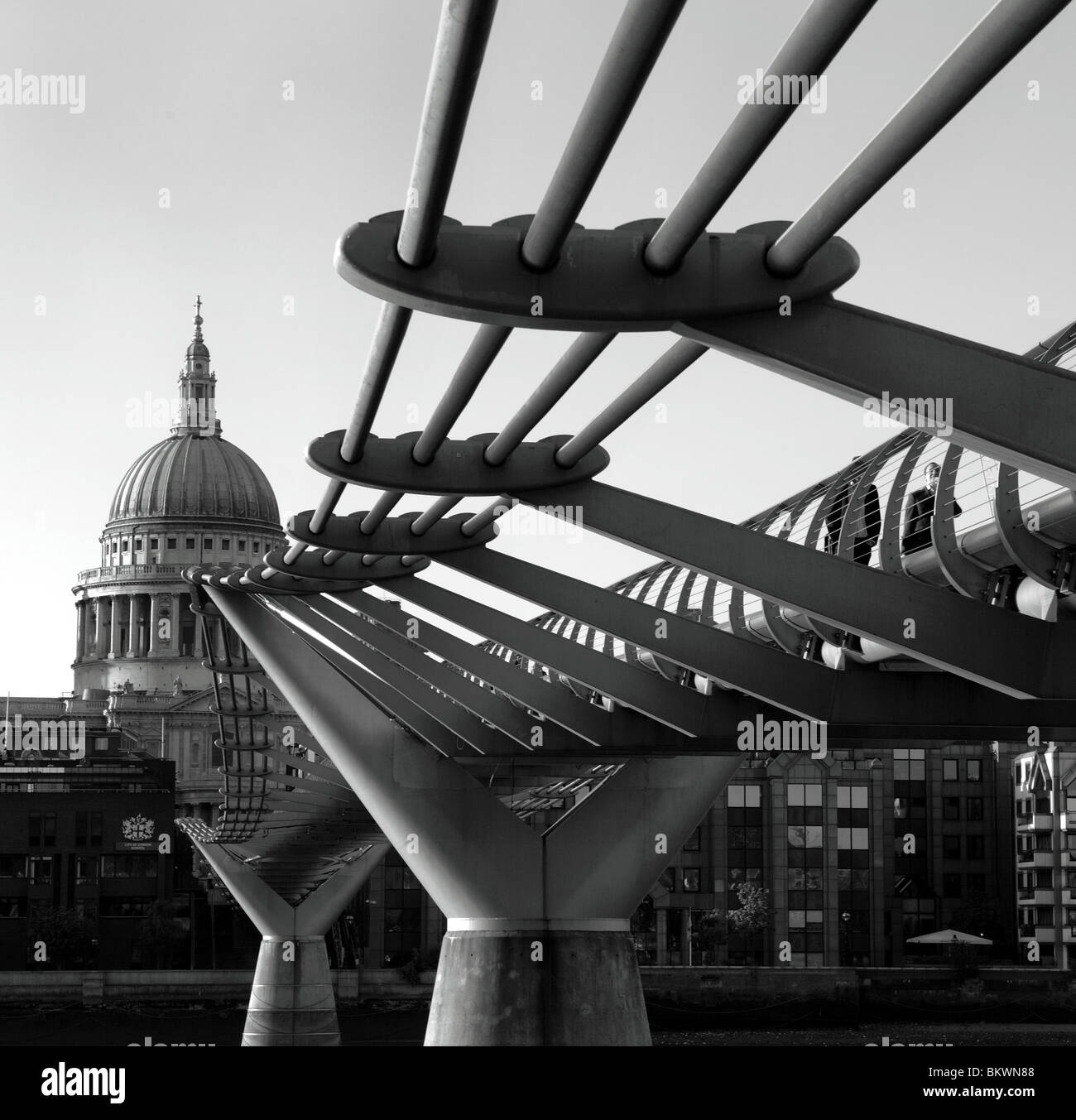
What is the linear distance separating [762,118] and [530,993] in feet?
68.7

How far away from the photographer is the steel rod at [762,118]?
22.8ft

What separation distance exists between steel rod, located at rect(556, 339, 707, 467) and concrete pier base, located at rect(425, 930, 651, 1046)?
13.7m

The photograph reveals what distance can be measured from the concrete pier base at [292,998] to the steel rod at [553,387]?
46.8 m

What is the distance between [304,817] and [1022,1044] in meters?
29.0

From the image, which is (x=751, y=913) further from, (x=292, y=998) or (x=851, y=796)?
(x=292, y=998)

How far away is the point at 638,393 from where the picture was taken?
40.0 ft

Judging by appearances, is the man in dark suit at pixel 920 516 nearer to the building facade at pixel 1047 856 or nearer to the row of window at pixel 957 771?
the building facade at pixel 1047 856

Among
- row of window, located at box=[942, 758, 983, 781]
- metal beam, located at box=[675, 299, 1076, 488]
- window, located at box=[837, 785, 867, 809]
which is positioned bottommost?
window, located at box=[837, 785, 867, 809]

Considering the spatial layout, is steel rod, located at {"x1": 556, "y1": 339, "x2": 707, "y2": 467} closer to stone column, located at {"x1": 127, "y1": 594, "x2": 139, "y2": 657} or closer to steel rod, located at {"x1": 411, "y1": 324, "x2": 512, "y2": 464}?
steel rod, located at {"x1": 411, "y1": 324, "x2": 512, "y2": 464}

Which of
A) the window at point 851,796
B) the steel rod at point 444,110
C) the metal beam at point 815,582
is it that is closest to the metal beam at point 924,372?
the steel rod at point 444,110

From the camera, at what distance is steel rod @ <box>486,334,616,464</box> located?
11008 millimetres

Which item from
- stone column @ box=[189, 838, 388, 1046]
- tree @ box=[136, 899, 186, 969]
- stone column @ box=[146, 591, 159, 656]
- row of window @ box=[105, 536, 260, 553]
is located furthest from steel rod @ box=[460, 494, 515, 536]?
row of window @ box=[105, 536, 260, 553]

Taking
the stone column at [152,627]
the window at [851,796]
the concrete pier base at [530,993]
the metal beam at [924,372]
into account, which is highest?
the stone column at [152,627]

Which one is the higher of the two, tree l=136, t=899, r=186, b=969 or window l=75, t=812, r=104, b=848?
window l=75, t=812, r=104, b=848
